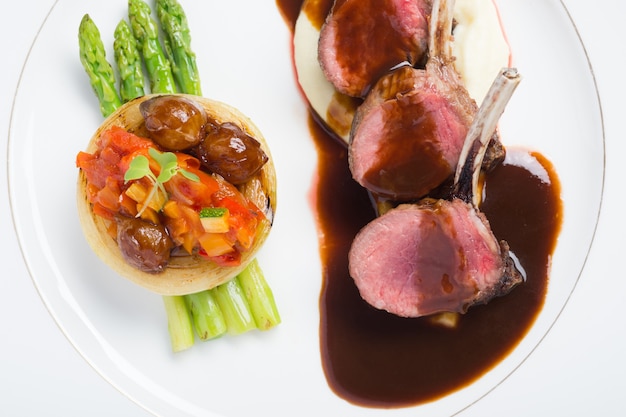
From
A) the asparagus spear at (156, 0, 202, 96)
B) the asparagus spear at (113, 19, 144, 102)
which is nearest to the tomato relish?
the asparagus spear at (113, 19, 144, 102)

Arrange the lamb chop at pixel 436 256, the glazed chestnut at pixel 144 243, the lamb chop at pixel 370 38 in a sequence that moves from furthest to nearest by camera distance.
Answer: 1. the lamb chop at pixel 370 38
2. the lamb chop at pixel 436 256
3. the glazed chestnut at pixel 144 243

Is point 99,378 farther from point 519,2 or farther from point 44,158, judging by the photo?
point 519,2

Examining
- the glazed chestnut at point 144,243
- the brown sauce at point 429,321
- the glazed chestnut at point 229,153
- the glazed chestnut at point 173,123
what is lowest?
the brown sauce at point 429,321

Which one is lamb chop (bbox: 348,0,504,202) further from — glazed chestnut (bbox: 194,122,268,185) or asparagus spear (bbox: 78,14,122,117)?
asparagus spear (bbox: 78,14,122,117)

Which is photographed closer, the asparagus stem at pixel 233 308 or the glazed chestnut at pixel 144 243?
the glazed chestnut at pixel 144 243

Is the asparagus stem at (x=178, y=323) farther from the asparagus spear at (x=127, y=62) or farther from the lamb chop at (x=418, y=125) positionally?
the lamb chop at (x=418, y=125)

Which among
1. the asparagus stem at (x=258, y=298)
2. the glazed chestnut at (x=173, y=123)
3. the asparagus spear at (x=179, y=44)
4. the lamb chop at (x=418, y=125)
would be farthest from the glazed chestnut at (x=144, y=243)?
the lamb chop at (x=418, y=125)

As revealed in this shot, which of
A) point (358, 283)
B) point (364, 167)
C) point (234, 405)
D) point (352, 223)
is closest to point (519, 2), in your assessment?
point (364, 167)
